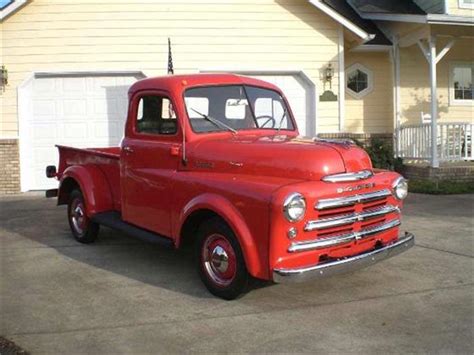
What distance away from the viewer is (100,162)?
7.15 metres

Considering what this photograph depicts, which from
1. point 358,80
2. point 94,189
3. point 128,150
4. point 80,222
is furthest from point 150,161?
point 358,80

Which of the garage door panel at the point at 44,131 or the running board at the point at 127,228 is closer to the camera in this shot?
the running board at the point at 127,228

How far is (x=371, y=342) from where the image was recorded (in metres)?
4.02

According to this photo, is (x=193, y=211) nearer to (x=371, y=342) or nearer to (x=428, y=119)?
(x=371, y=342)

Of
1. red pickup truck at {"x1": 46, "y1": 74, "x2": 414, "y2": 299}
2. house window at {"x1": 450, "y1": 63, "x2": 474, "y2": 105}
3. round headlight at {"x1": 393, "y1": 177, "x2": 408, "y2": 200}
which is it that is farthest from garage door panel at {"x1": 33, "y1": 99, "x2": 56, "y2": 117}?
house window at {"x1": 450, "y1": 63, "x2": 474, "y2": 105}

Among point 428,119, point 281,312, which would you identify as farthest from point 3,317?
point 428,119

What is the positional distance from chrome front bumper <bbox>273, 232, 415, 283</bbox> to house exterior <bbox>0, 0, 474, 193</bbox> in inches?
327

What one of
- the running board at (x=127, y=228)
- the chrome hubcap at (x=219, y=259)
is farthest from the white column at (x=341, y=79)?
the chrome hubcap at (x=219, y=259)

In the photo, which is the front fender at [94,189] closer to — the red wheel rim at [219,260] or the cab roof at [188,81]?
the cab roof at [188,81]

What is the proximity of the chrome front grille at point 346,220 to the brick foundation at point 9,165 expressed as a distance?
9.35 metres

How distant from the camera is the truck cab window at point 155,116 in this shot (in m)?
5.82

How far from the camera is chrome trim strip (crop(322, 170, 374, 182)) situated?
4707mm

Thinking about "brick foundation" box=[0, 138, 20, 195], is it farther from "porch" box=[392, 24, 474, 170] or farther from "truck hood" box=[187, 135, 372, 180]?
"porch" box=[392, 24, 474, 170]

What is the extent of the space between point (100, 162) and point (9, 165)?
598 centimetres
